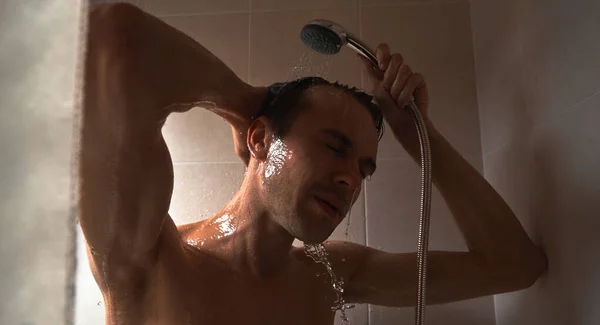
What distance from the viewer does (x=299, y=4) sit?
51.4 inches

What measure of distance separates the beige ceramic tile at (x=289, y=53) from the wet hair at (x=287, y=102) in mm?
313

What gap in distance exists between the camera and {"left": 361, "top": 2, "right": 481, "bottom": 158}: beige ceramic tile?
1236 millimetres

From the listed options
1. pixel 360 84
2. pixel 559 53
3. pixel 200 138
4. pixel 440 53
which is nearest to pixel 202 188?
pixel 200 138

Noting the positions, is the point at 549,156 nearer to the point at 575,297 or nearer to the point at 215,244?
the point at 575,297

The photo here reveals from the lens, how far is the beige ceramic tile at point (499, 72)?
102 centimetres

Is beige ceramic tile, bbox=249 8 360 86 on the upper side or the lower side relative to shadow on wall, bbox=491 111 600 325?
upper

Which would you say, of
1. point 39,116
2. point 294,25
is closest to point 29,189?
point 39,116

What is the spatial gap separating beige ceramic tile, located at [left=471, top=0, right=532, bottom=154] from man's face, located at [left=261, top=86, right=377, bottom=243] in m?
0.35

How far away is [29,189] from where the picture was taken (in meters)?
0.15

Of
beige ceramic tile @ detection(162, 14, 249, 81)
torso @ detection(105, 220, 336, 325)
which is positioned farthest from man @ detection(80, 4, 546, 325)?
beige ceramic tile @ detection(162, 14, 249, 81)

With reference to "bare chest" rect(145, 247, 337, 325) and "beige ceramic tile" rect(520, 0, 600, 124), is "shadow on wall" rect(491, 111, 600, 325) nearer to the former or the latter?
"beige ceramic tile" rect(520, 0, 600, 124)

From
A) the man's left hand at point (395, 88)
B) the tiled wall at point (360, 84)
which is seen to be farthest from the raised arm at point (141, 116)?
the tiled wall at point (360, 84)

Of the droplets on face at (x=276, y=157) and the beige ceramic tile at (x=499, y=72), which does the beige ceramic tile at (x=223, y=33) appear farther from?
the beige ceramic tile at (x=499, y=72)

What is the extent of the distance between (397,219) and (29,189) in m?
1.10
